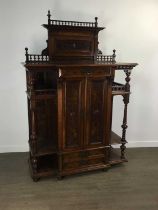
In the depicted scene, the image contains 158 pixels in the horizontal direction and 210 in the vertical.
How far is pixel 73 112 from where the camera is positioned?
2627 mm

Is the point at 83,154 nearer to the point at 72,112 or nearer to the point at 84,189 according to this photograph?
the point at 84,189

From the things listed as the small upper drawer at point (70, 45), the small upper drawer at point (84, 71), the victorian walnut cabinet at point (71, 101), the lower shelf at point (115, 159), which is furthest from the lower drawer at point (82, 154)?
the small upper drawer at point (70, 45)

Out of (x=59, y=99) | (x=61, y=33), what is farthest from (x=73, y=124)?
(x=61, y=33)

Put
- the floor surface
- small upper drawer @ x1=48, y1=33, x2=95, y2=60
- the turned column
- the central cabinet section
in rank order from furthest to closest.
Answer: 1. small upper drawer @ x1=48, y1=33, x2=95, y2=60
2. the central cabinet section
3. the turned column
4. the floor surface

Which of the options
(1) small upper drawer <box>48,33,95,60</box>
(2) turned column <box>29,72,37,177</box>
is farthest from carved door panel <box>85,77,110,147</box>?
(2) turned column <box>29,72,37,177</box>

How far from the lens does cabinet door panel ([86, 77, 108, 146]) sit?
263 centimetres

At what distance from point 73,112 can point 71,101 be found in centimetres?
13

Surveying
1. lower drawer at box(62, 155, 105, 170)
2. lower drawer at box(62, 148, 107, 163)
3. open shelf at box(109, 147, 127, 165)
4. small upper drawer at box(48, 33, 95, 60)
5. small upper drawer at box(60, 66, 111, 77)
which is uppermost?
small upper drawer at box(48, 33, 95, 60)

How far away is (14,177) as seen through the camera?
2.76 m

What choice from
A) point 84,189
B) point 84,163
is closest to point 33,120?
point 84,163

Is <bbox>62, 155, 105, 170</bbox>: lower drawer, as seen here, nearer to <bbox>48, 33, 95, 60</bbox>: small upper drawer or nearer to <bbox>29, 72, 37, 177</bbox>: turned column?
<bbox>29, 72, 37, 177</bbox>: turned column

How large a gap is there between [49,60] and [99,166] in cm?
144

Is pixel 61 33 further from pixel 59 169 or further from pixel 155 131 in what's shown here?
pixel 155 131

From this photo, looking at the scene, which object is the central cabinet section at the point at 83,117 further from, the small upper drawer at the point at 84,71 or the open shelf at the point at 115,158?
the open shelf at the point at 115,158
